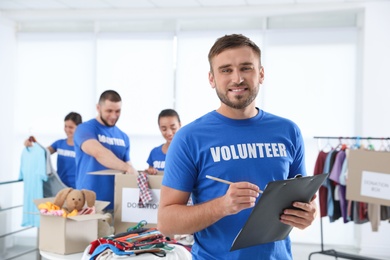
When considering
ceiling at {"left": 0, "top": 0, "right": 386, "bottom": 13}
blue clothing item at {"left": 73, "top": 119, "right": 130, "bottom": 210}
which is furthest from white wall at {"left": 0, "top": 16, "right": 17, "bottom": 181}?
blue clothing item at {"left": 73, "top": 119, "right": 130, "bottom": 210}

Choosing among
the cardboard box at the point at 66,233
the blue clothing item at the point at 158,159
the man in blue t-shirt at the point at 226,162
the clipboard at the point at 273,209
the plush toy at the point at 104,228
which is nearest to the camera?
the clipboard at the point at 273,209

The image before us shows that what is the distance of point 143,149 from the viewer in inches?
246

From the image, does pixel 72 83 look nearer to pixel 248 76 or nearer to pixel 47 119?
pixel 47 119

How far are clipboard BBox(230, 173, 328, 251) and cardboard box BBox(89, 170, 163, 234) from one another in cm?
129

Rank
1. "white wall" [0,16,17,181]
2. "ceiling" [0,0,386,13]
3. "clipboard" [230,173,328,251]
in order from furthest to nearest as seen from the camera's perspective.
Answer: "white wall" [0,16,17,181] → "ceiling" [0,0,386,13] → "clipboard" [230,173,328,251]

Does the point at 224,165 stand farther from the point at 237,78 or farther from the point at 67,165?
the point at 67,165

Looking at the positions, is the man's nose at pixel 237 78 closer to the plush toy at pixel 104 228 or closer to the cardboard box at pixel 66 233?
the cardboard box at pixel 66 233

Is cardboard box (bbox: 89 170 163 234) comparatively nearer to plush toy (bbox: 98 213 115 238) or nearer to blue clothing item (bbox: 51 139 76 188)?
plush toy (bbox: 98 213 115 238)

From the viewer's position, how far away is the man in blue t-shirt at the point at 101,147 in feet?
10.6

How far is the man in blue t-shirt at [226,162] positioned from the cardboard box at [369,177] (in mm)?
2746

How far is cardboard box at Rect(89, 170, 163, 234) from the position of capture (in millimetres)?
2609

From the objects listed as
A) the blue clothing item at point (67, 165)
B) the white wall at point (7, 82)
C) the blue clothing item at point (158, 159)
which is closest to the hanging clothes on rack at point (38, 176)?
the blue clothing item at point (67, 165)

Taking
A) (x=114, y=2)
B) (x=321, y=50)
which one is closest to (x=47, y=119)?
(x=114, y=2)

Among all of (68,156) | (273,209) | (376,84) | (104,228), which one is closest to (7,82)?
(68,156)
